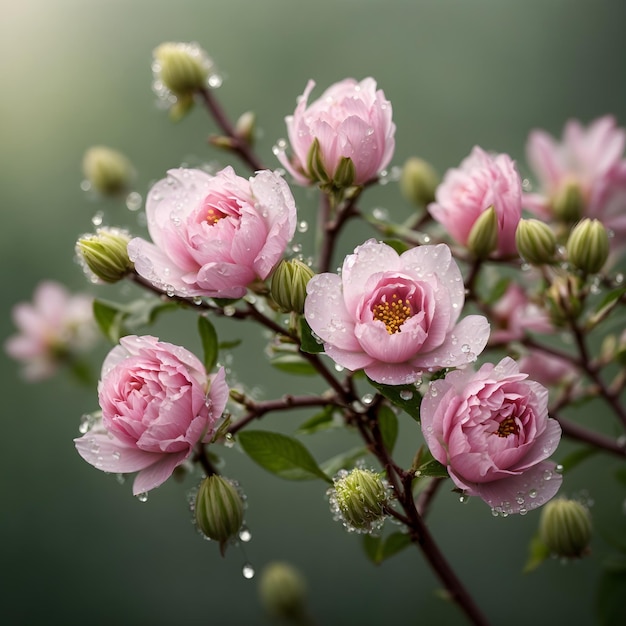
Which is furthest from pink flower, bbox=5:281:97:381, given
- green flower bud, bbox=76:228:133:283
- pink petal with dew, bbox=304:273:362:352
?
pink petal with dew, bbox=304:273:362:352

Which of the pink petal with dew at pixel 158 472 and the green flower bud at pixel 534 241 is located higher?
the green flower bud at pixel 534 241

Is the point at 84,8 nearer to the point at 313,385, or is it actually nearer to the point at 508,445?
the point at 313,385

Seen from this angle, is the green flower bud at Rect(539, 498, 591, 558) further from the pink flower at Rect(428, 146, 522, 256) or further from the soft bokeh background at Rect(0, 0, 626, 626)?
the soft bokeh background at Rect(0, 0, 626, 626)

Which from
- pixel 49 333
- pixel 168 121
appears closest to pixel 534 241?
pixel 49 333

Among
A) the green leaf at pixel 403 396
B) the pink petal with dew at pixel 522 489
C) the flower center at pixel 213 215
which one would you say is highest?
the flower center at pixel 213 215

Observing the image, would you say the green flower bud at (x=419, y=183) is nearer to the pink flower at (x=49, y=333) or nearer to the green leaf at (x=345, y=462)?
the green leaf at (x=345, y=462)

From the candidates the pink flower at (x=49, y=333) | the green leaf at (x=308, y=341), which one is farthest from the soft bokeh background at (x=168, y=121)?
the green leaf at (x=308, y=341)

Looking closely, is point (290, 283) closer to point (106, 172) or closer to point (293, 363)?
point (293, 363)
